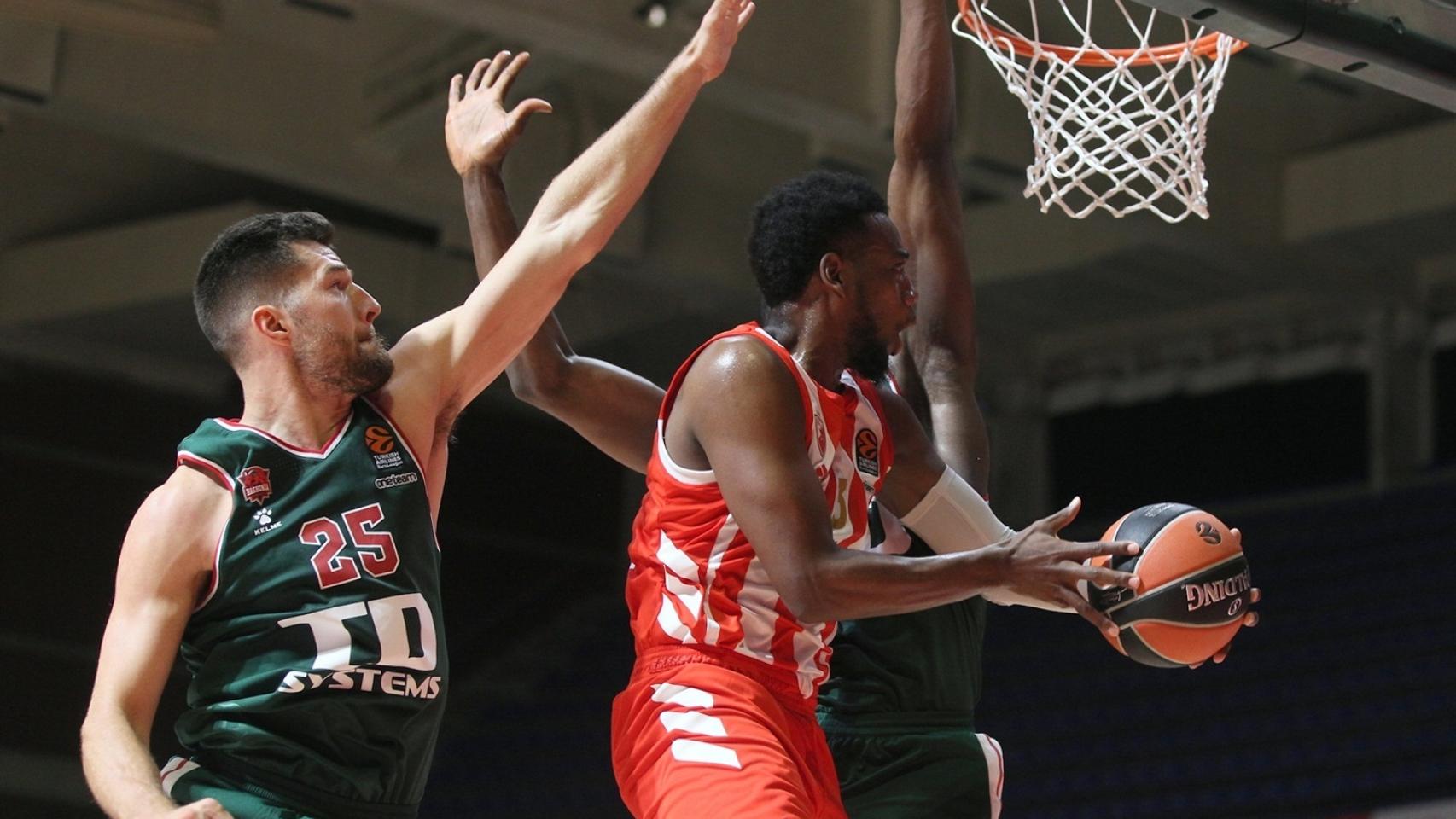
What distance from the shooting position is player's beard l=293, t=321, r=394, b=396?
11.5ft

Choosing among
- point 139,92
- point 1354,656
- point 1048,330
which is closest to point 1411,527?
point 1354,656

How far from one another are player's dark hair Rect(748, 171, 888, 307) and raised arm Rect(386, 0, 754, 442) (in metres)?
0.33

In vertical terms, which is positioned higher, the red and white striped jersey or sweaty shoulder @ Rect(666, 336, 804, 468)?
sweaty shoulder @ Rect(666, 336, 804, 468)

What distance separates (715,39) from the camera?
3.87 meters

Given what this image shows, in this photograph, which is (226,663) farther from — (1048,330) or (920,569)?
(1048,330)

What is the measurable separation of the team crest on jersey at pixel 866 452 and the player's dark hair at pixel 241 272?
122cm

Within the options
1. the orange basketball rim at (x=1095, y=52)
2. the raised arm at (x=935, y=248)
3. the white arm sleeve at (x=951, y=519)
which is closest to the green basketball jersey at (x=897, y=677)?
the white arm sleeve at (x=951, y=519)

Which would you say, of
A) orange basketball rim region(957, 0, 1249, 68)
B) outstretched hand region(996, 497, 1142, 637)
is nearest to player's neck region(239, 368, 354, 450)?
outstretched hand region(996, 497, 1142, 637)

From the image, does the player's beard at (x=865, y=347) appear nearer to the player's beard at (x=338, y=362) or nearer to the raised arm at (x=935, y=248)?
the raised arm at (x=935, y=248)

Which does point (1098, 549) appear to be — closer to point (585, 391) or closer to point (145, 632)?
point (585, 391)

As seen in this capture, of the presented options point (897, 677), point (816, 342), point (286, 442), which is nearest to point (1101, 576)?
point (816, 342)

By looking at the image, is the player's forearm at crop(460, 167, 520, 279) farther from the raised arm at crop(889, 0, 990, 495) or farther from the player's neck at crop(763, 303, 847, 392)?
the raised arm at crop(889, 0, 990, 495)

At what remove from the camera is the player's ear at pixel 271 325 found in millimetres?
3518

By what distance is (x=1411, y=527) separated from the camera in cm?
1336
